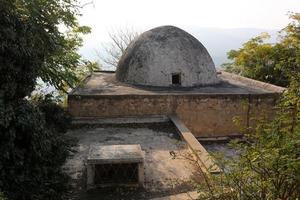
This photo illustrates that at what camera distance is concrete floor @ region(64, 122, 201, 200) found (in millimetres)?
6512

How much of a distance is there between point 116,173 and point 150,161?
127cm

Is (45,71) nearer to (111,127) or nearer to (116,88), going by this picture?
(111,127)

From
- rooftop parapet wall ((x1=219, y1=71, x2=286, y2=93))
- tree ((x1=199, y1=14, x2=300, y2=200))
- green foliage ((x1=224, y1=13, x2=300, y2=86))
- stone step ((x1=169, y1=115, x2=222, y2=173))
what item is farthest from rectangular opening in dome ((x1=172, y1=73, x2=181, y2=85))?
tree ((x1=199, y1=14, x2=300, y2=200))

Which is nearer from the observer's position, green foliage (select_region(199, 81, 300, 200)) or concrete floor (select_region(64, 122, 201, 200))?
green foliage (select_region(199, 81, 300, 200))

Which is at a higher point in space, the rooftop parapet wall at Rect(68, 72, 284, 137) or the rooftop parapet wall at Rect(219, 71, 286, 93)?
the rooftop parapet wall at Rect(219, 71, 286, 93)

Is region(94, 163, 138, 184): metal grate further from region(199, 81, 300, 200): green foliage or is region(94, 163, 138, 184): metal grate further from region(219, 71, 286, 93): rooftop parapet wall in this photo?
region(219, 71, 286, 93): rooftop parapet wall

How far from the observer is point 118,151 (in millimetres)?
7055

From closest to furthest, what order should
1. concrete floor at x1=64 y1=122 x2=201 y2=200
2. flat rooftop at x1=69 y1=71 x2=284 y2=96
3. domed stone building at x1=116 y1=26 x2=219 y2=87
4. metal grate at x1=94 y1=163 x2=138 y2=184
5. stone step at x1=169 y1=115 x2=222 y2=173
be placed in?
concrete floor at x1=64 y1=122 x2=201 y2=200 < metal grate at x1=94 y1=163 x2=138 y2=184 < stone step at x1=169 y1=115 x2=222 y2=173 < flat rooftop at x1=69 y1=71 x2=284 y2=96 < domed stone building at x1=116 y1=26 x2=219 y2=87

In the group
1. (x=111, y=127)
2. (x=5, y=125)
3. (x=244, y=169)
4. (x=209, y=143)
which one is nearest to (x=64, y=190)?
(x=5, y=125)

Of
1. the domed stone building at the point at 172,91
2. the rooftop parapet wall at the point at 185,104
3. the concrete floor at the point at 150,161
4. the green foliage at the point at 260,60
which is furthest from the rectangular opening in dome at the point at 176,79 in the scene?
the green foliage at the point at 260,60

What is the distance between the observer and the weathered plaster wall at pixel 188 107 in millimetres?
11430

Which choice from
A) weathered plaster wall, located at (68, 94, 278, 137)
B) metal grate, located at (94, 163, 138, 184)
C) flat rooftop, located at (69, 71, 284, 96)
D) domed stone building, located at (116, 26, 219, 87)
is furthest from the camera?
domed stone building, located at (116, 26, 219, 87)

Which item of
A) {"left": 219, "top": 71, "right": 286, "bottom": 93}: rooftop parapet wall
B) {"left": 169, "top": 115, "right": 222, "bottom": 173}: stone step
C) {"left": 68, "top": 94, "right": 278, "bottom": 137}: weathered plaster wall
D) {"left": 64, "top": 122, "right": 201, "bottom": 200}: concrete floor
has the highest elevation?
{"left": 219, "top": 71, "right": 286, "bottom": 93}: rooftop parapet wall

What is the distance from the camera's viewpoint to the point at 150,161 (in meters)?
7.97
